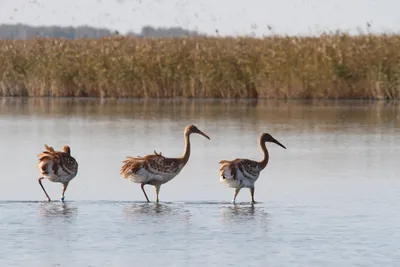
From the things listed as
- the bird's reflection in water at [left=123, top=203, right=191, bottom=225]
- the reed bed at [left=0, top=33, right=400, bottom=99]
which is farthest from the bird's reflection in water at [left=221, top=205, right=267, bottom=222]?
the reed bed at [left=0, top=33, right=400, bottom=99]

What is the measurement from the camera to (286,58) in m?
31.7

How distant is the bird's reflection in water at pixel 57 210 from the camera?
40.0 feet

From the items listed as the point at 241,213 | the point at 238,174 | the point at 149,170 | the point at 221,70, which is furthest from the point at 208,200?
the point at 221,70

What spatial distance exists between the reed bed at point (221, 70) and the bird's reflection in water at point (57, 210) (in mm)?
18651

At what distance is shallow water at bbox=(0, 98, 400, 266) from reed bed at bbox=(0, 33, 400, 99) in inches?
242

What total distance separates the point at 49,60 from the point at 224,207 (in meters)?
20.9

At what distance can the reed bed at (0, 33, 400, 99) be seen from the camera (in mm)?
31094

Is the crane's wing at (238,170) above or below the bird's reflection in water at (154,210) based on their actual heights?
above

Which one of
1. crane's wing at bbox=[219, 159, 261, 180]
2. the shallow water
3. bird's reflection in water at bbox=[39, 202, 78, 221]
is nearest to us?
the shallow water

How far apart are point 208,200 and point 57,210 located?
1853 millimetres

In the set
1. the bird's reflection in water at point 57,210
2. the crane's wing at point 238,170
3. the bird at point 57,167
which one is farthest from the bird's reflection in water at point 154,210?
the bird at point 57,167

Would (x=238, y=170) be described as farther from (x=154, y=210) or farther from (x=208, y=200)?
(x=154, y=210)

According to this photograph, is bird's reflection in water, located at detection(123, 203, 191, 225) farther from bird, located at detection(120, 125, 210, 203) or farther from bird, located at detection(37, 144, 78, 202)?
bird, located at detection(37, 144, 78, 202)

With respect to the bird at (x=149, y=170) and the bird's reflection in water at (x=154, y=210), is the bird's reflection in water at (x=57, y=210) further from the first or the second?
the bird at (x=149, y=170)
